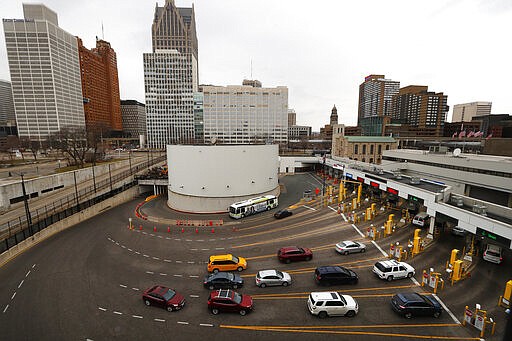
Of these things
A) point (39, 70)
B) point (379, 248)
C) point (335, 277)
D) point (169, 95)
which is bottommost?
point (379, 248)

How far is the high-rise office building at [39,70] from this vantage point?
118812 mm

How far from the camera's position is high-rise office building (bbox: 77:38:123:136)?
530ft

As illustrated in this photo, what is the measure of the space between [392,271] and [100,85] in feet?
715

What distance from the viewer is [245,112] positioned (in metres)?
150

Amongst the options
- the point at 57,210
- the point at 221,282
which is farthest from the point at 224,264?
the point at 57,210

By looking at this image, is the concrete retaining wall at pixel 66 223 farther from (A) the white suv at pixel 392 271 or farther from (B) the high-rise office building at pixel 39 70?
(B) the high-rise office building at pixel 39 70

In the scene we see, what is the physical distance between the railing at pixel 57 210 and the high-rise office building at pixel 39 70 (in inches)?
3864

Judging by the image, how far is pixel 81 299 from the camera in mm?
16594

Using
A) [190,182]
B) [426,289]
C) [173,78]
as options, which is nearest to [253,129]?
[173,78]

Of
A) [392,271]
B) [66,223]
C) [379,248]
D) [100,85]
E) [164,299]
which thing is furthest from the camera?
[100,85]

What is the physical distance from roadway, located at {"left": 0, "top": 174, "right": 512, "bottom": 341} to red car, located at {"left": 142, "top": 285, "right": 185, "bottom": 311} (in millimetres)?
461

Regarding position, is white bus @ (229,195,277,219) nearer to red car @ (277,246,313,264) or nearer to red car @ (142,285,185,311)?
red car @ (277,246,313,264)

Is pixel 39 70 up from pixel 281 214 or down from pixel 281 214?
up

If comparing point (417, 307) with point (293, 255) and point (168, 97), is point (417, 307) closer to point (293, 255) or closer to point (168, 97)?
point (293, 255)
